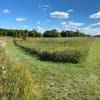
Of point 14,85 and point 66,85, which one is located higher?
point 14,85

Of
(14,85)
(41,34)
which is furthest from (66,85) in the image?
(41,34)

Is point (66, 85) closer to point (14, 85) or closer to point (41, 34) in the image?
point (14, 85)

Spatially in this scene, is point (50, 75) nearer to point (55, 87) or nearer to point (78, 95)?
point (55, 87)

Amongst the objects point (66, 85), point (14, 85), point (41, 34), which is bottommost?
point (66, 85)

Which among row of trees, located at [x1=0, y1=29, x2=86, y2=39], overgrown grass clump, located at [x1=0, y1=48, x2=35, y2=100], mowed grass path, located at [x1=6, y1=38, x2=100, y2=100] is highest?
row of trees, located at [x1=0, y1=29, x2=86, y2=39]

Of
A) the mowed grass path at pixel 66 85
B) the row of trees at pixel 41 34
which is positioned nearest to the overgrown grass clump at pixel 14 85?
the mowed grass path at pixel 66 85

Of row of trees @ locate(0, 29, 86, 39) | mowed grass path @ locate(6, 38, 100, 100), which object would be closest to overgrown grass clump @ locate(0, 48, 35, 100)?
mowed grass path @ locate(6, 38, 100, 100)

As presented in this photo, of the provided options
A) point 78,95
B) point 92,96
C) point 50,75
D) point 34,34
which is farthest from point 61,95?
point 34,34

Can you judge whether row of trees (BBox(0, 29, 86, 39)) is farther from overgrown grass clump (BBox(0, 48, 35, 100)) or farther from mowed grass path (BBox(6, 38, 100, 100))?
overgrown grass clump (BBox(0, 48, 35, 100))

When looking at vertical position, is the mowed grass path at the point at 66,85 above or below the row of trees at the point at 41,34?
below

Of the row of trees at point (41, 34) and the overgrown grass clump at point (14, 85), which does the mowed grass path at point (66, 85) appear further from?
the row of trees at point (41, 34)

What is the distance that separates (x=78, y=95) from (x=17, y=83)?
2.17 metres

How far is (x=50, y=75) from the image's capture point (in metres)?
9.72

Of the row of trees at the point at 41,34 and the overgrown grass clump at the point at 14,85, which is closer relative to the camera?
the overgrown grass clump at the point at 14,85
